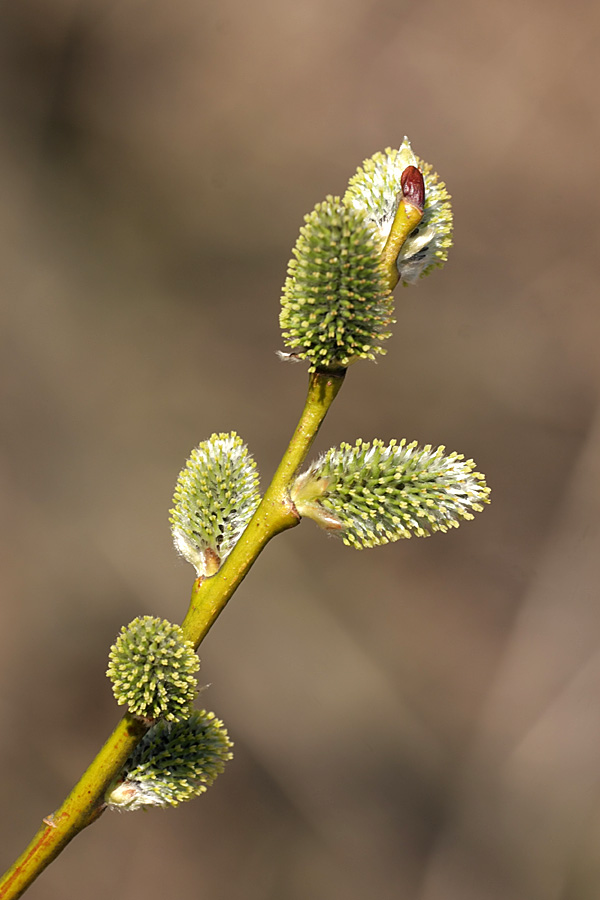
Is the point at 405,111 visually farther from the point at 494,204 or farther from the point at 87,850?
the point at 87,850

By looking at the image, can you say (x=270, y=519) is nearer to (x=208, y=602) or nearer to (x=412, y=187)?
(x=208, y=602)

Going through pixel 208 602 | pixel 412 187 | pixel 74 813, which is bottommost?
pixel 74 813

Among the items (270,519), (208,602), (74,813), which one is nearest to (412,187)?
(270,519)

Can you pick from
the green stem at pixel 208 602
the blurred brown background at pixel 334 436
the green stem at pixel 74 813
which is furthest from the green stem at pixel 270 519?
the blurred brown background at pixel 334 436

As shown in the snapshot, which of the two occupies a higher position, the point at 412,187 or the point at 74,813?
the point at 412,187

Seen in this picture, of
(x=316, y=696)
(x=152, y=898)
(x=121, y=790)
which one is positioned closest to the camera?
(x=121, y=790)

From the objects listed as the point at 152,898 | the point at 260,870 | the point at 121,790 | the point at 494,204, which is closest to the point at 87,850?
the point at 152,898
